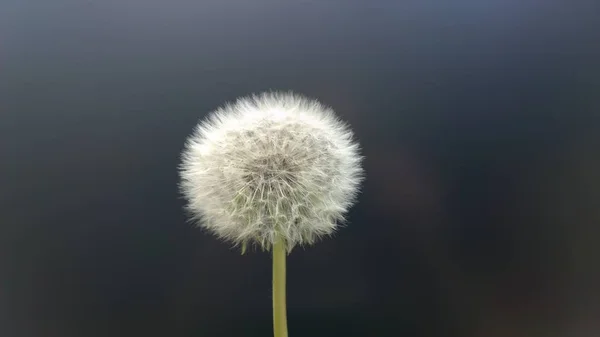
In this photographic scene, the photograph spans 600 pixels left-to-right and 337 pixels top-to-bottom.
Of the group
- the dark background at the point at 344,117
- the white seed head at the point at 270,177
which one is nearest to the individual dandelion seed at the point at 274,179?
the white seed head at the point at 270,177

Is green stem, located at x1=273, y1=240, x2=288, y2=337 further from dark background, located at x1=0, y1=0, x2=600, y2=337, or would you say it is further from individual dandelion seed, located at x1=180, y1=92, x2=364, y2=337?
dark background, located at x1=0, y1=0, x2=600, y2=337

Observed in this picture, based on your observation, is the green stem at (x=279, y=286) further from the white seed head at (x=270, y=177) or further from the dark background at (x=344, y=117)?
the dark background at (x=344, y=117)

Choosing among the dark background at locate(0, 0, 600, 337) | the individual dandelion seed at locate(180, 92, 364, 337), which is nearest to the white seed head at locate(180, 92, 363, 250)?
the individual dandelion seed at locate(180, 92, 364, 337)

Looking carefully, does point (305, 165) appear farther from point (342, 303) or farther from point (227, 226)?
point (342, 303)

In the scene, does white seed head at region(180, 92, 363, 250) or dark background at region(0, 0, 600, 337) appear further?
dark background at region(0, 0, 600, 337)

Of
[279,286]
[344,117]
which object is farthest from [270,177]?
[344,117]

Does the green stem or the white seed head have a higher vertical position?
the white seed head
